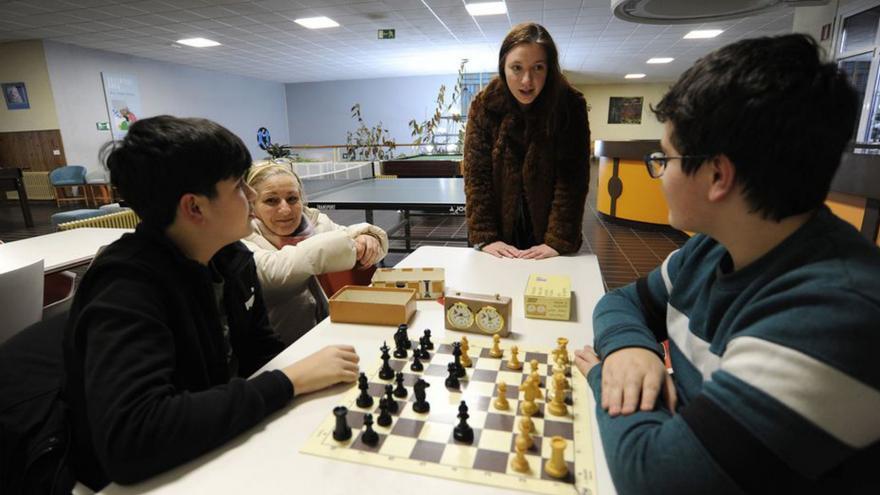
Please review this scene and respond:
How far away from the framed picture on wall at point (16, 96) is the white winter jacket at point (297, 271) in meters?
11.0

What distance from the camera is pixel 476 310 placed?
1379 mm

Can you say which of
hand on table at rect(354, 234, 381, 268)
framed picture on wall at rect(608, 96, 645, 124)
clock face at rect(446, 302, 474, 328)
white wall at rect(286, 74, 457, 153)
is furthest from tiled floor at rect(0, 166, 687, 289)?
framed picture on wall at rect(608, 96, 645, 124)

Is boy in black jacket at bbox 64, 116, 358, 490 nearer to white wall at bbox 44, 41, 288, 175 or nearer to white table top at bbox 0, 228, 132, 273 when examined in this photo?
white table top at bbox 0, 228, 132, 273

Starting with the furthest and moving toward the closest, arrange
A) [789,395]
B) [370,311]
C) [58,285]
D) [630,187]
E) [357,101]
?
[357,101], [630,187], [58,285], [370,311], [789,395]

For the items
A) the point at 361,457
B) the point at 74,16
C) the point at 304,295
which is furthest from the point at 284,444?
the point at 74,16

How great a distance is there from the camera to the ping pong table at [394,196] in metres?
4.13

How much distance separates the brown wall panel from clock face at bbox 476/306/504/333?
1154 centimetres

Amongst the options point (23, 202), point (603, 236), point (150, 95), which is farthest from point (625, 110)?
point (23, 202)

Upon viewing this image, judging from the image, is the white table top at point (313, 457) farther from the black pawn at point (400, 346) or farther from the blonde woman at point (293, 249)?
the blonde woman at point (293, 249)

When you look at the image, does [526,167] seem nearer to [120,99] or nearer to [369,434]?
[369,434]

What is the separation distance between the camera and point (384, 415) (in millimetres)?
977

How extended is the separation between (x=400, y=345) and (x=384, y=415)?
311 millimetres

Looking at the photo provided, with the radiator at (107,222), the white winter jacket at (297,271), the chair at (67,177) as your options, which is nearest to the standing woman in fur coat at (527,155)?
the white winter jacket at (297,271)

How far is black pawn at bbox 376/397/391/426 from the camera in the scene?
97cm
